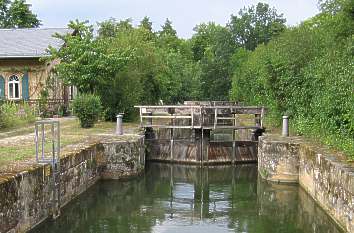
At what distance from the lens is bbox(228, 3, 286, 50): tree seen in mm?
62781

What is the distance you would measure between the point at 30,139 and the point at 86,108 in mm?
4106

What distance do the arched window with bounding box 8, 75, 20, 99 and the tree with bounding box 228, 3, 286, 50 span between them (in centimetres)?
4051

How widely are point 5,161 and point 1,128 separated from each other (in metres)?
7.65

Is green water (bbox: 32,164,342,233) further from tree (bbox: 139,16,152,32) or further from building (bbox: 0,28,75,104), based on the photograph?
tree (bbox: 139,16,152,32)

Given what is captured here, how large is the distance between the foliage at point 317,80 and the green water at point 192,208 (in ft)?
6.75

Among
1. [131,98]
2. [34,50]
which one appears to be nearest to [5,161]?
[131,98]

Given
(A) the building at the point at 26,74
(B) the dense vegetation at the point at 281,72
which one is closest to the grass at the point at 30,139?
(B) the dense vegetation at the point at 281,72

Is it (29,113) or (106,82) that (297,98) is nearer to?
(106,82)

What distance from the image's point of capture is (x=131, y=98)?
2300 centimetres

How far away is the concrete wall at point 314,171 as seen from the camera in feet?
33.1

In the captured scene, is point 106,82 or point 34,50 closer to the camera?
point 106,82

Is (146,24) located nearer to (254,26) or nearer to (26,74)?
(254,26)

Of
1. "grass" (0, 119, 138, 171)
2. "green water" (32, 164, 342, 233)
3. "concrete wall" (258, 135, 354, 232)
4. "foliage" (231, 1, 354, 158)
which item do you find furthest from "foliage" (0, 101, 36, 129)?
"foliage" (231, 1, 354, 158)

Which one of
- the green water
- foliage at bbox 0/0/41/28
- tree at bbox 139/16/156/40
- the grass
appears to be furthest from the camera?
foliage at bbox 0/0/41/28
